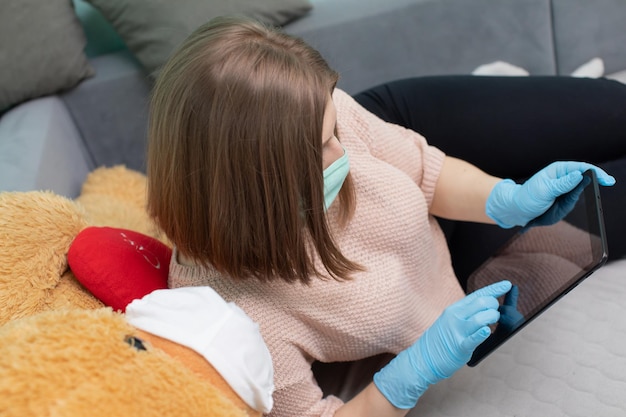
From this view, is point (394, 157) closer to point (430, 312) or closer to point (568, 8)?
point (430, 312)

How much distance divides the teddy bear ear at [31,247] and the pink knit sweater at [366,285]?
168 millimetres

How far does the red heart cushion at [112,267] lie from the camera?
0.80 metres

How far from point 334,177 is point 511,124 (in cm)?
49

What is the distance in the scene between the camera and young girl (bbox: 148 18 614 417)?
0.69 meters

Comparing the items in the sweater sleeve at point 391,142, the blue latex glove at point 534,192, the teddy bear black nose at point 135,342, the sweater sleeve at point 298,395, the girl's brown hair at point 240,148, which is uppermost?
the girl's brown hair at point 240,148

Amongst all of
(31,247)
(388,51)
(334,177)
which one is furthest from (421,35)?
(31,247)

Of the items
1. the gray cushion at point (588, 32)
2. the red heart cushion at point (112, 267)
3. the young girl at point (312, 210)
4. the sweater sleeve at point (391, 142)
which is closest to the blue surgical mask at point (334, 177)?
the young girl at point (312, 210)

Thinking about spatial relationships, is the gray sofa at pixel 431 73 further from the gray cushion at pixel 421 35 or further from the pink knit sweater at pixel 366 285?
the pink knit sweater at pixel 366 285

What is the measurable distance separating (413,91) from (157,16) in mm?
625

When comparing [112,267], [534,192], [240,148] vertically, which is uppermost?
[240,148]

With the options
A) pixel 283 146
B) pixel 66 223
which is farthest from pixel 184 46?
pixel 66 223

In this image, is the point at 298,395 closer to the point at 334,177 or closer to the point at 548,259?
the point at 334,177

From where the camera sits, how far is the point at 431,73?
1.60 m

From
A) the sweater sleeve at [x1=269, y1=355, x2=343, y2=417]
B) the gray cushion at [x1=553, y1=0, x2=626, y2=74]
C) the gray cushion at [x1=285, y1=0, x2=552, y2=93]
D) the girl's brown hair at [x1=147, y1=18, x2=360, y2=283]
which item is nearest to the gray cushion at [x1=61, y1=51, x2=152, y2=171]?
the gray cushion at [x1=285, y1=0, x2=552, y2=93]
